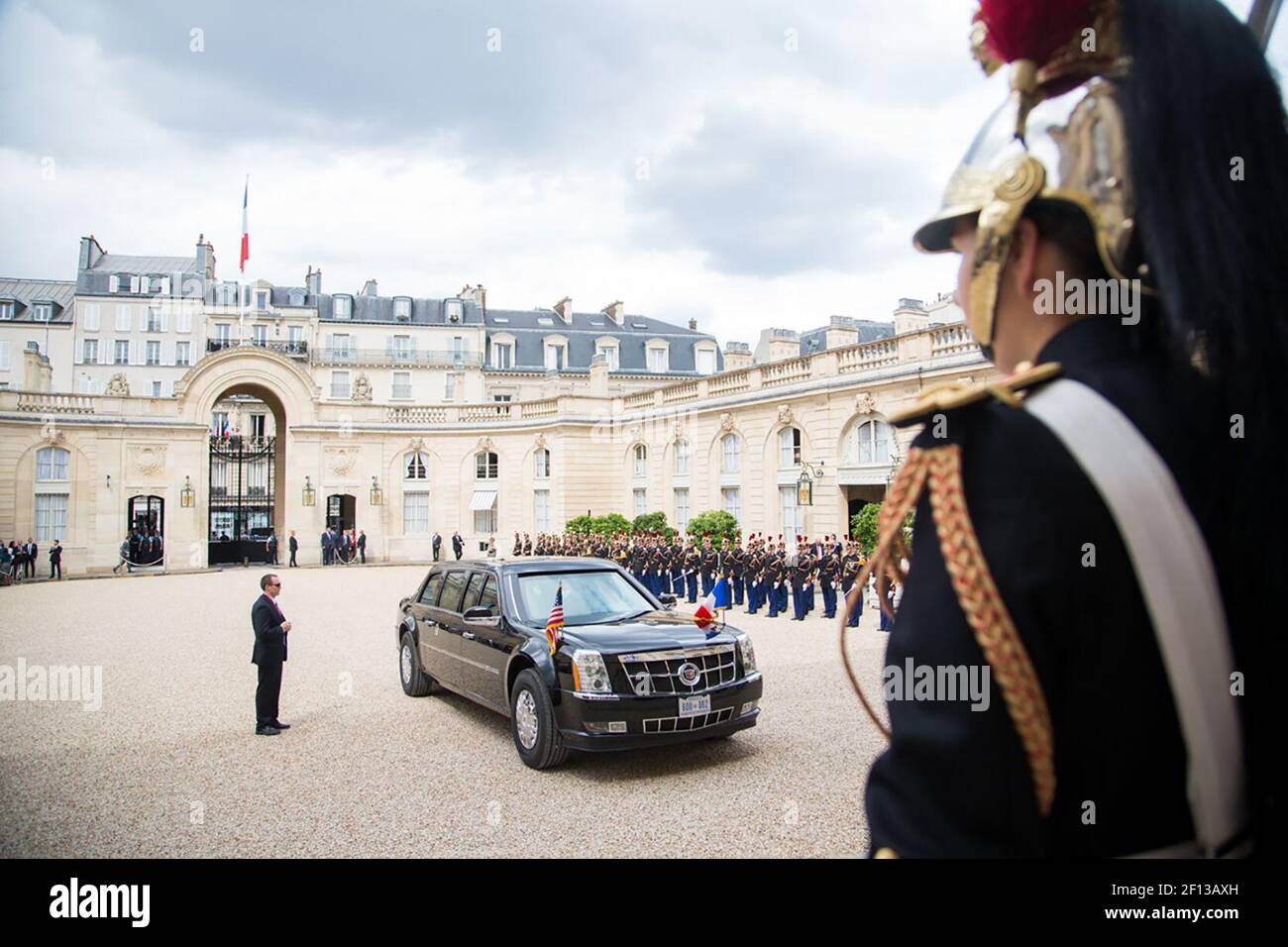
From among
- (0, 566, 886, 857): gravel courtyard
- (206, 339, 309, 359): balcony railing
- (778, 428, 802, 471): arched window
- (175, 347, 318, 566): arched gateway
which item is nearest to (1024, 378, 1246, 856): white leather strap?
(0, 566, 886, 857): gravel courtyard

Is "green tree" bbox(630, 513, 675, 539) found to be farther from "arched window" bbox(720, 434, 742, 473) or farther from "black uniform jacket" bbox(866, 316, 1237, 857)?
"black uniform jacket" bbox(866, 316, 1237, 857)

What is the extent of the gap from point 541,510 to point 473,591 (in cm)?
2773

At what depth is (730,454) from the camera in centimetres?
2795

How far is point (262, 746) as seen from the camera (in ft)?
25.5

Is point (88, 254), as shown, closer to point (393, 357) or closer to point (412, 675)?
point (393, 357)

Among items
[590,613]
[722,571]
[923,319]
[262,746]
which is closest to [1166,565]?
[590,613]

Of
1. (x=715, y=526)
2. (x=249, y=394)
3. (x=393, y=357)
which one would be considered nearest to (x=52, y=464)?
(x=249, y=394)

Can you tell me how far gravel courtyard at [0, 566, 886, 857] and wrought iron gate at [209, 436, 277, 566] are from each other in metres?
25.9

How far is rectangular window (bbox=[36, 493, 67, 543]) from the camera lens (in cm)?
3183

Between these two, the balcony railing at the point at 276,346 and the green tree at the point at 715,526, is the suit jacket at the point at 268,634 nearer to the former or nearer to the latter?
the green tree at the point at 715,526

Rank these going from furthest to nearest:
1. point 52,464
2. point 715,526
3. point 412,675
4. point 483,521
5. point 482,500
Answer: point 483,521 → point 482,500 → point 52,464 → point 715,526 → point 412,675
